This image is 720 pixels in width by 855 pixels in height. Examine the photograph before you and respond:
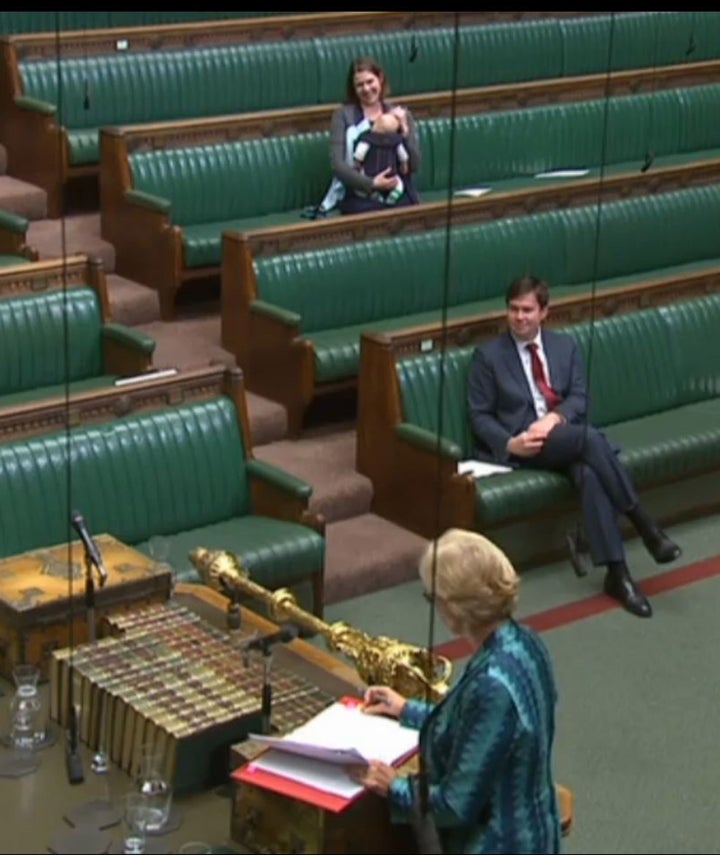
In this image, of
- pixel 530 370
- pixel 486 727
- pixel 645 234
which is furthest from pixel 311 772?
pixel 645 234

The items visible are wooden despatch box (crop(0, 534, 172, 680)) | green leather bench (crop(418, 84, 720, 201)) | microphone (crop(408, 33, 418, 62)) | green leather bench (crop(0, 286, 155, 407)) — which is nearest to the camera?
wooden despatch box (crop(0, 534, 172, 680))

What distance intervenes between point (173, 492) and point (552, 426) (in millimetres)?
1273

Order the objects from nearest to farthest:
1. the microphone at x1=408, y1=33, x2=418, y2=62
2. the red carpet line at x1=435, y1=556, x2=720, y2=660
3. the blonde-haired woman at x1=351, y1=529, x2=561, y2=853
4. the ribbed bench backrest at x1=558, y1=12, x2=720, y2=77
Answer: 1. the blonde-haired woman at x1=351, y1=529, x2=561, y2=853
2. the red carpet line at x1=435, y1=556, x2=720, y2=660
3. the microphone at x1=408, y1=33, x2=418, y2=62
4. the ribbed bench backrest at x1=558, y1=12, x2=720, y2=77

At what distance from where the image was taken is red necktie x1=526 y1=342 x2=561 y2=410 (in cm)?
591

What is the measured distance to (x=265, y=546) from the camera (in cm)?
518

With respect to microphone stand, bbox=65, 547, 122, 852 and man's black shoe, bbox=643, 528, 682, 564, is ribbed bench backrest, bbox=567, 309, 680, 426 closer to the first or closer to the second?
man's black shoe, bbox=643, 528, 682, 564

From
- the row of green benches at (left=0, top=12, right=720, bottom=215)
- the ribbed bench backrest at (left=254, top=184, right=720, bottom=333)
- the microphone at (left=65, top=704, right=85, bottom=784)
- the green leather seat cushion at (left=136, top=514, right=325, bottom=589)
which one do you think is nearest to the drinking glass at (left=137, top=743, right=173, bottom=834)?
the microphone at (left=65, top=704, right=85, bottom=784)

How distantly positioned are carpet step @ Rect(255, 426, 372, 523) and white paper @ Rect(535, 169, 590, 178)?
2.22m

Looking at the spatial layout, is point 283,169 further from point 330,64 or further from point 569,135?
point 569,135

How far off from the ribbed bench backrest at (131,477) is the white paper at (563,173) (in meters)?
3.04

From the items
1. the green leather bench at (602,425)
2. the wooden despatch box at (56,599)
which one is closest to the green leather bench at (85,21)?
the green leather bench at (602,425)

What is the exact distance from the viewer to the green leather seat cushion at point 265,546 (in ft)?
16.8
